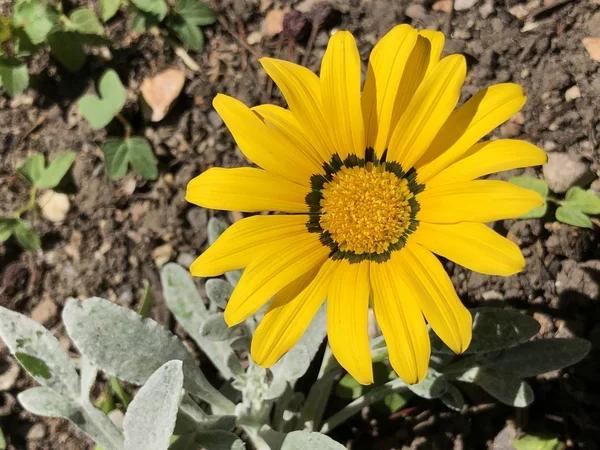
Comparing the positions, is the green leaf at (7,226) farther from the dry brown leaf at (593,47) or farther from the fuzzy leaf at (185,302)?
the dry brown leaf at (593,47)

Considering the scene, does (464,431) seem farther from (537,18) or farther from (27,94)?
(27,94)

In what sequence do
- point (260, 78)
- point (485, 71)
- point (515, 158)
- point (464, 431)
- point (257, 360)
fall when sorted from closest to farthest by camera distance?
point (515, 158) → point (257, 360) → point (464, 431) → point (485, 71) → point (260, 78)

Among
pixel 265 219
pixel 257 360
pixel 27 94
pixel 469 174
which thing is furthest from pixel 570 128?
pixel 27 94

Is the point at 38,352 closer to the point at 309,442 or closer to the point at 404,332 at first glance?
the point at 309,442

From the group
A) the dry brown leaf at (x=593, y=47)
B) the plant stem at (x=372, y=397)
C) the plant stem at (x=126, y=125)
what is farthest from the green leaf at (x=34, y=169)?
the dry brown leaf at (x=593, y=47)

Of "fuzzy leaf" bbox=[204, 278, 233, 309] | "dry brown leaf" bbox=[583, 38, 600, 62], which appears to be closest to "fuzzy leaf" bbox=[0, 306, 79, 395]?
"fuzzy leaf" bbox=[204, 278, 233, 309]

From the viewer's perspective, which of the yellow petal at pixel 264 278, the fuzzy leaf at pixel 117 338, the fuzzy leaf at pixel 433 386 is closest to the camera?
the yellow petal at pixel 264 278
